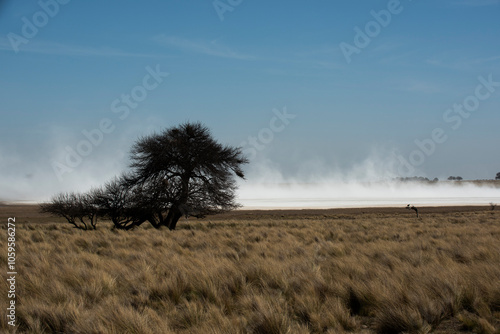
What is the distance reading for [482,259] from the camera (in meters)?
10.4

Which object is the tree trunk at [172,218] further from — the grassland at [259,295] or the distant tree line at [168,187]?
the grassland at [259,295]

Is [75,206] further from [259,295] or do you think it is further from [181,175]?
[259,295]

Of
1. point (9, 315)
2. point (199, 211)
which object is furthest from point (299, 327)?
point (199, 211)

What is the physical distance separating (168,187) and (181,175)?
120cm

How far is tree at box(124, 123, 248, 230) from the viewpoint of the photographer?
2588 cm

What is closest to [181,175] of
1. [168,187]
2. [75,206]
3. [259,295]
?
[168,187]

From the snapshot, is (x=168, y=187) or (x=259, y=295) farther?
(x=168, y=187)

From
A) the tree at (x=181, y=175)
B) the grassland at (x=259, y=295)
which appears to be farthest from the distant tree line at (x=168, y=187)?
the grassland at (x=259, y=295)

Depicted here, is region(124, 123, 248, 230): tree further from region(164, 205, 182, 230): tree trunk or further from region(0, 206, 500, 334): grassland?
region(0, 206, 500, 334): grassland

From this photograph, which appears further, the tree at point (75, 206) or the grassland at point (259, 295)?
the tree at point (75, 206)

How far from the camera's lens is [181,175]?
26.7 meters

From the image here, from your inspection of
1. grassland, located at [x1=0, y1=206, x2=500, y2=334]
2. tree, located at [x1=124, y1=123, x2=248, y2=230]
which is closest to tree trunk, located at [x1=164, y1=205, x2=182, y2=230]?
tree, located at [x1=124, y1=123, x2=248, y2=230]

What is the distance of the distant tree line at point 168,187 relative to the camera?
25828mm

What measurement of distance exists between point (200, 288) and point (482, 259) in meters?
6.68
